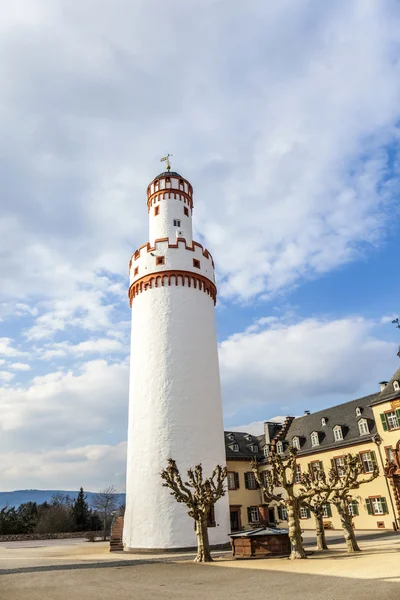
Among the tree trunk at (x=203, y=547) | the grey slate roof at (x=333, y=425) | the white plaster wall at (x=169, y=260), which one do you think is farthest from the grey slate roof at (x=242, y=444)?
the tree trunk at (x=203, y=547)

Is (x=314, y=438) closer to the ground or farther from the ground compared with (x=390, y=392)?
closer to the ground

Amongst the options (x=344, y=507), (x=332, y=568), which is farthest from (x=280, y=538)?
(x=332, y=568)

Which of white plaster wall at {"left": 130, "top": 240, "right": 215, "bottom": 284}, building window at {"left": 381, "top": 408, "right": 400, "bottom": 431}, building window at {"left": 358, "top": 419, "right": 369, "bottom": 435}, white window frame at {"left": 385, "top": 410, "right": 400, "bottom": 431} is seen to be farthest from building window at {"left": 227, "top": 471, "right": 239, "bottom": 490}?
white plaster wall at {"left": 130, "top": 240, "right": 215, "bottom": 284}

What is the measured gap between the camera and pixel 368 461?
3459 cm

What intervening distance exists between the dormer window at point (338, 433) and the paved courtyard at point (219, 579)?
19.1m

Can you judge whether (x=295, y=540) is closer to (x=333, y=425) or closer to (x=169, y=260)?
(x=169, y=260)

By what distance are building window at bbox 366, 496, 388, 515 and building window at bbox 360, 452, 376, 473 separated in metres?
2.10

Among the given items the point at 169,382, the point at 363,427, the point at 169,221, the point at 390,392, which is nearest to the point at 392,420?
the point at 390,392

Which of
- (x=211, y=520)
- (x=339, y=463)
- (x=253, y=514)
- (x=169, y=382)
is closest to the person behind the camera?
(x=211, y=520)

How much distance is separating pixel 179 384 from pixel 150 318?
5.13m

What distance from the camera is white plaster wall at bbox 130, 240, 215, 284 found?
30984mm

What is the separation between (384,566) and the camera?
14.5 metres

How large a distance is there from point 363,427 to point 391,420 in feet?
12.8

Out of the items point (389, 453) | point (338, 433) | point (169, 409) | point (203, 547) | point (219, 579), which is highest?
point (338, 433)
